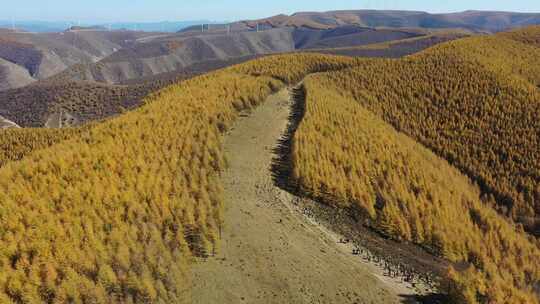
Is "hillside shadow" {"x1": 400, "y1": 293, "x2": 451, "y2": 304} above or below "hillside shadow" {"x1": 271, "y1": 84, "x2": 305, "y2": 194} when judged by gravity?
below

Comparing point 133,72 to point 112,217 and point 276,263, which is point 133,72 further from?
point 276,263

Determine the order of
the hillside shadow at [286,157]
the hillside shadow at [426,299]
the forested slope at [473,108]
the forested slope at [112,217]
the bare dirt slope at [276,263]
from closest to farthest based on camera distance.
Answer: the forested slope at [112,217]
the bare dirt slope at [276,263]
the hillside shadow at [426,299]
the hillside shadow at [286,157]
the forested slope at [473,108]

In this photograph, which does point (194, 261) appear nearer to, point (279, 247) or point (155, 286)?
point (155, 286)

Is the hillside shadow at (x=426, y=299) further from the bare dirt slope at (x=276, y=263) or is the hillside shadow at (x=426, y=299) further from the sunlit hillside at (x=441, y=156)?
the sunlit hillside at (x=441, y=156)

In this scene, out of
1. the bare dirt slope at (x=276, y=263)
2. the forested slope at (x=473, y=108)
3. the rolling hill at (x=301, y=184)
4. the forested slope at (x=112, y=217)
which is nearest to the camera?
the forested slope at (x=112, y=217)

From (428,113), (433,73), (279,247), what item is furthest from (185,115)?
(433,73)

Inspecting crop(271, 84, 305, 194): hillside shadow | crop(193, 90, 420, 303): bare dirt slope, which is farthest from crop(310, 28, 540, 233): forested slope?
crop(193, 90, 420, 303): bare dirt slope

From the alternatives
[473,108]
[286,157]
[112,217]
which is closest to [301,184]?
[286,157]

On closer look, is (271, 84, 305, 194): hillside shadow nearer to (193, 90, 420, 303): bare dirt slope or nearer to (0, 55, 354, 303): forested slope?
(193, 90, 420, 303): bare dirt slope

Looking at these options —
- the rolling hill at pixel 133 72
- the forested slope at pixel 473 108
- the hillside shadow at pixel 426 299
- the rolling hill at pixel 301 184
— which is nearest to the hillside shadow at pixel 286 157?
the rolling hill at pixel 301 184
